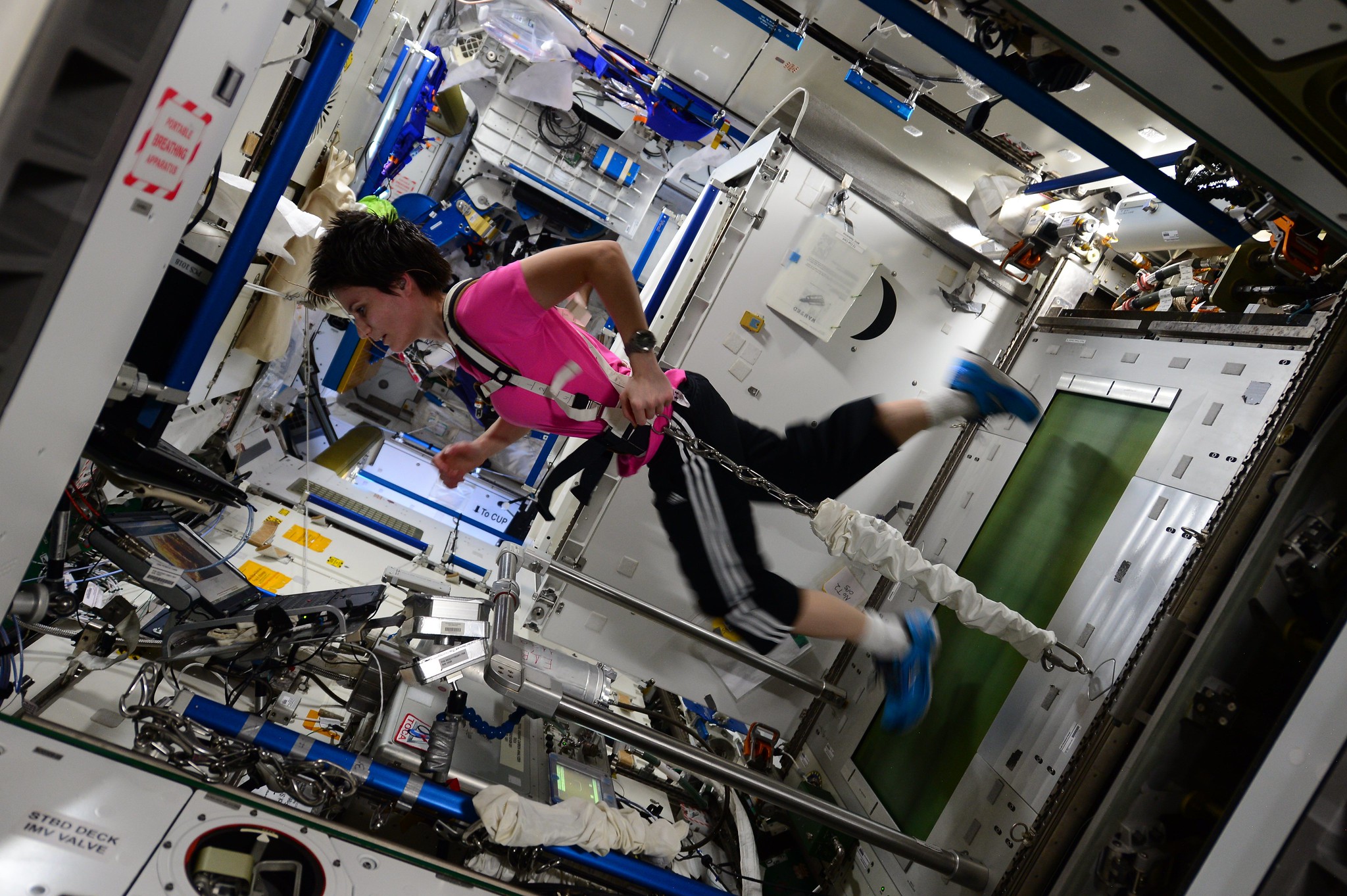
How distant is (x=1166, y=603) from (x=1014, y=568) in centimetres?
90

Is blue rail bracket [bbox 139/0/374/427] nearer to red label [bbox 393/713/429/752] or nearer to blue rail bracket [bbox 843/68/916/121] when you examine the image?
red label [bbox 393/713/429/752]

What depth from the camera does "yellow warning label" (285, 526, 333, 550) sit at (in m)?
3.93

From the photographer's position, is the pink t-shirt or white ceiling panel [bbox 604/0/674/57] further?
white ceiling panel [bbox 604/0/674/57]

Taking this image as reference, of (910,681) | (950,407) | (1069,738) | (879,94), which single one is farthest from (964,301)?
(1069,738)

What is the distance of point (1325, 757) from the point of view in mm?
1668

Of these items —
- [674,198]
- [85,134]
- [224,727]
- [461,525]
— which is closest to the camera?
[85,134]

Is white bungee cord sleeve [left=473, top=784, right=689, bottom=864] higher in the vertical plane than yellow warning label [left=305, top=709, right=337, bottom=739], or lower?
higher

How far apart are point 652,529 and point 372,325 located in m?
1.83

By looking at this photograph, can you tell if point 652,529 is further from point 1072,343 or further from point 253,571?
point 1072,343

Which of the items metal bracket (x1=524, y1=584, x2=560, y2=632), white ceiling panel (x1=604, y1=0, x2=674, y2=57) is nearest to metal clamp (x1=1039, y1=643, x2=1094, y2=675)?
metal bracket (x1=524, y1=584, x2=560, y2=632)

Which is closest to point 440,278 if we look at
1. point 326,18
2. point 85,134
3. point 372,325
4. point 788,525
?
point 372,325

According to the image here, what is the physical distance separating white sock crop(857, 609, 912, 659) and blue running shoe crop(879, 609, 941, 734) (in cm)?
2

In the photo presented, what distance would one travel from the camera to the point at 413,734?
2486 millimetres

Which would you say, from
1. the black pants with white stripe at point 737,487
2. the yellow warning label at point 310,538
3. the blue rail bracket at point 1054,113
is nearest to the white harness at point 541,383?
the black pants with white stripe at point 737,487
